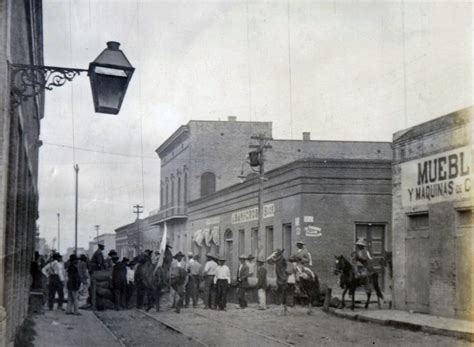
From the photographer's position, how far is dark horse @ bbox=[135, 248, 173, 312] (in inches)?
808

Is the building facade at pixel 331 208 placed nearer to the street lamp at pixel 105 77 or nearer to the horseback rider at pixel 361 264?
the horseback rider at pixel 361 264

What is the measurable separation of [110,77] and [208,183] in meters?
39.8

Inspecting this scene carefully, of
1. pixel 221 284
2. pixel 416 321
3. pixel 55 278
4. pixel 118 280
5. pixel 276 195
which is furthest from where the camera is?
pixel 276 195

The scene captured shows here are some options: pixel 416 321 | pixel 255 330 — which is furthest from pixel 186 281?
pixel 416 321

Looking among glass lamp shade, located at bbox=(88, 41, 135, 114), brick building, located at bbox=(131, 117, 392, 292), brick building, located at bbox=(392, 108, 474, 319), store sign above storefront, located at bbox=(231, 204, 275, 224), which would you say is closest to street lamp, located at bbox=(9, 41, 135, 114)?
glass lamp shade, located at bbox=(88, 41, 135, 114)

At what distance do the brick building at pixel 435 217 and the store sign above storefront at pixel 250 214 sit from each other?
1067cm

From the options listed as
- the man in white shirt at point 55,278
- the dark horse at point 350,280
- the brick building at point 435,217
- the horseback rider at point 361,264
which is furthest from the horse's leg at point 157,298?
the brick building at point 435,217

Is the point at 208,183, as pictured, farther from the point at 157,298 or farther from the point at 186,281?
the point at 157,298

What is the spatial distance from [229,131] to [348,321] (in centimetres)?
3108

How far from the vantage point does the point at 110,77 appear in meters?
6.98

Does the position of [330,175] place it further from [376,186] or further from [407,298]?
[407,298]

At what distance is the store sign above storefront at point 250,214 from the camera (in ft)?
96.7

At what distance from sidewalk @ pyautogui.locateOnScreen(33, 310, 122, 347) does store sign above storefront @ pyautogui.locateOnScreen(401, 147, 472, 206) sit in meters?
8.23

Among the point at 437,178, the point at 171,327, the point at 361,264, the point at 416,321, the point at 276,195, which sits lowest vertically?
the point at 171,327
